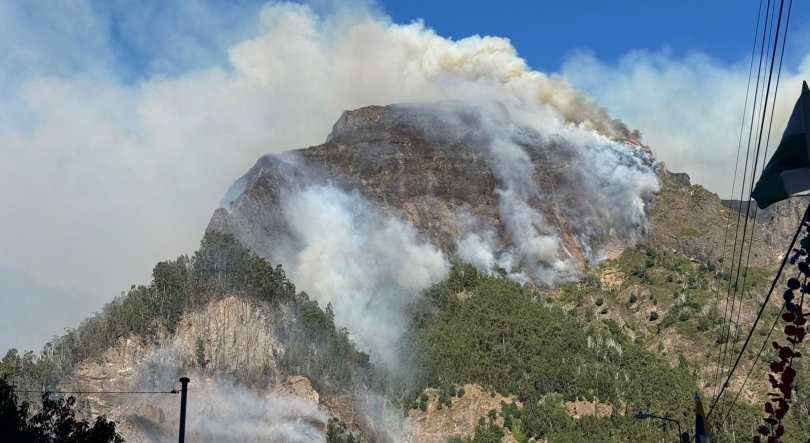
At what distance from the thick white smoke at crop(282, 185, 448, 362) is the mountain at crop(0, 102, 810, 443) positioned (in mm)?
413

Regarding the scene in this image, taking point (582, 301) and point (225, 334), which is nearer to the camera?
point (225, 334)

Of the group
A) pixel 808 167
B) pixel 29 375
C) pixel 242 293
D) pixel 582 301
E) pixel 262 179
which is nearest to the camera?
pixel 808 167

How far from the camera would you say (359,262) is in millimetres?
176250

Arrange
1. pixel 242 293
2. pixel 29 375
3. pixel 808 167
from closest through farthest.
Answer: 1. pixel 808 167
2. pixel 29 375
3. pixel 242 293

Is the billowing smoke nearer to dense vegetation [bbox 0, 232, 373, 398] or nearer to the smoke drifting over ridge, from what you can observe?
dense vegetation [bbox 0, 232, 373, 398]

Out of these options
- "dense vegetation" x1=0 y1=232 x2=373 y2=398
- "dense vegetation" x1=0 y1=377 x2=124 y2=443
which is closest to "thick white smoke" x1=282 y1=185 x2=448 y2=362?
"dense vegetation" x1=0 y1=232 x2=373 y2=398

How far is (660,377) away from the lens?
138 metres

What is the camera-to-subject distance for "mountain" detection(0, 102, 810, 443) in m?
124

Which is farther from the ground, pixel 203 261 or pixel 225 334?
pixel 203 261

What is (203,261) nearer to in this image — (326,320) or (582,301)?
(326,320)

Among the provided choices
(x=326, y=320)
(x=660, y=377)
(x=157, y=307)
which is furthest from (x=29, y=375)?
(x=660, y=377)

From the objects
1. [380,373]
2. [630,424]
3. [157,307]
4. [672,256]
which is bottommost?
[630,424]

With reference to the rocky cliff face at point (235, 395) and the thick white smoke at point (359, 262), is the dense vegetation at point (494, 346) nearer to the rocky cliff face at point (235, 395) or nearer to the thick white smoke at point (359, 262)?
the rocky cliff face at point (235, 395)

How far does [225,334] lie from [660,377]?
6477 cm
